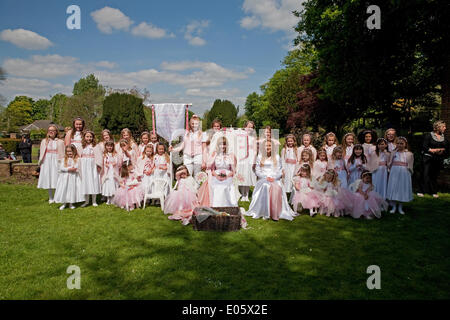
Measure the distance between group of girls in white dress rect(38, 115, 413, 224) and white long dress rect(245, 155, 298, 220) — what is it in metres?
0.02

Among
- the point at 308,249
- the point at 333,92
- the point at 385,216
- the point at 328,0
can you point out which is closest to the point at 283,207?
the point at 308,249

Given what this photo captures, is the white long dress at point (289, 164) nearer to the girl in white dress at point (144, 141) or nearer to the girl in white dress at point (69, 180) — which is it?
the girl in white dress at point (144, 141)

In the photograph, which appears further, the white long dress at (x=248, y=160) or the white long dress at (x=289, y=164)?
the white long dress at (x=248, y=160)

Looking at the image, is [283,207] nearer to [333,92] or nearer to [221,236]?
[221,236]

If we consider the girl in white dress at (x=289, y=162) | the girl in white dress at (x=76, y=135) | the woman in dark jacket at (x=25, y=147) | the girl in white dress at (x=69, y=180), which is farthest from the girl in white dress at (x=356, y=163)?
the woman in dark jacket at (x=25, y=147)

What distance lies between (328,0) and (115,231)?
1732 centimetres

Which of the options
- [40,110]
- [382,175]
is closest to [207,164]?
[382,175]

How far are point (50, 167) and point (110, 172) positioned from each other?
2031mm

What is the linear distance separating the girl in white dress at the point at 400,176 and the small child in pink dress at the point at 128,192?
682cm

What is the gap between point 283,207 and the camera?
24.6 feet

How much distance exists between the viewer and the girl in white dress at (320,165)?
8.55 metres

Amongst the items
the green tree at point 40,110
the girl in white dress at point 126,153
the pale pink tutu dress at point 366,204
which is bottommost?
the pale pink tutu dress at point 366,204

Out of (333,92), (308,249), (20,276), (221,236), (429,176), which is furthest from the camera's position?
(333,92)

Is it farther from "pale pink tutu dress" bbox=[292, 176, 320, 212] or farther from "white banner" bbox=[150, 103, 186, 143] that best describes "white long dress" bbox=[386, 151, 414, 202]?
"white banner" bbox=[150, 103, 186, 143]
